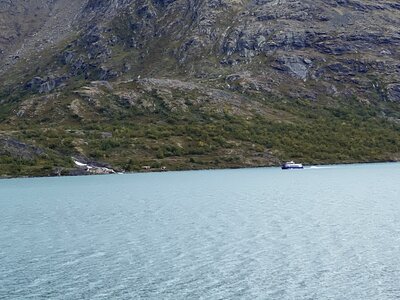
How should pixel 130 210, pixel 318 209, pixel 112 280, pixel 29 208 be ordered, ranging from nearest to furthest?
1. pixel 112 280
2. pixel 318 209
3. pixel 130 210
4. pixel 29 208

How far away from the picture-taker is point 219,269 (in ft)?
159

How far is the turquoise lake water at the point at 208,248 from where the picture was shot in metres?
42.9

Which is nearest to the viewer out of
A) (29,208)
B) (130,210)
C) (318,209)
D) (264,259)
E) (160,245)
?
(264,259)

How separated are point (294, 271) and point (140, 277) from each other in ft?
40.4

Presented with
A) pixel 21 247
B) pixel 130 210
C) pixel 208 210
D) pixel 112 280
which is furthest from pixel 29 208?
pixel 112 280

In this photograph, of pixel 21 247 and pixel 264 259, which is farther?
pixel 21 247

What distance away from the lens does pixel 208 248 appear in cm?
5803

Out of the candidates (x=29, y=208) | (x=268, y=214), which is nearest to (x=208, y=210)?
(x=268, y=214)

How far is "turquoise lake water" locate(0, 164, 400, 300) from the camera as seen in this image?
141 feet

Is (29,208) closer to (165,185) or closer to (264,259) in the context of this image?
(165,185)

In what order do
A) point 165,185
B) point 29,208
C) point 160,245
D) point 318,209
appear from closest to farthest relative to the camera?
1. point 160,245
2. point 318,209
3. point 29,208
4. point 165,185

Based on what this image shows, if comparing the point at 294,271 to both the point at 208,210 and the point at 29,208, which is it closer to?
the point at 208,210

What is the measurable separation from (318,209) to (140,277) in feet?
146

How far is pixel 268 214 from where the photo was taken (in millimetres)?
81812
